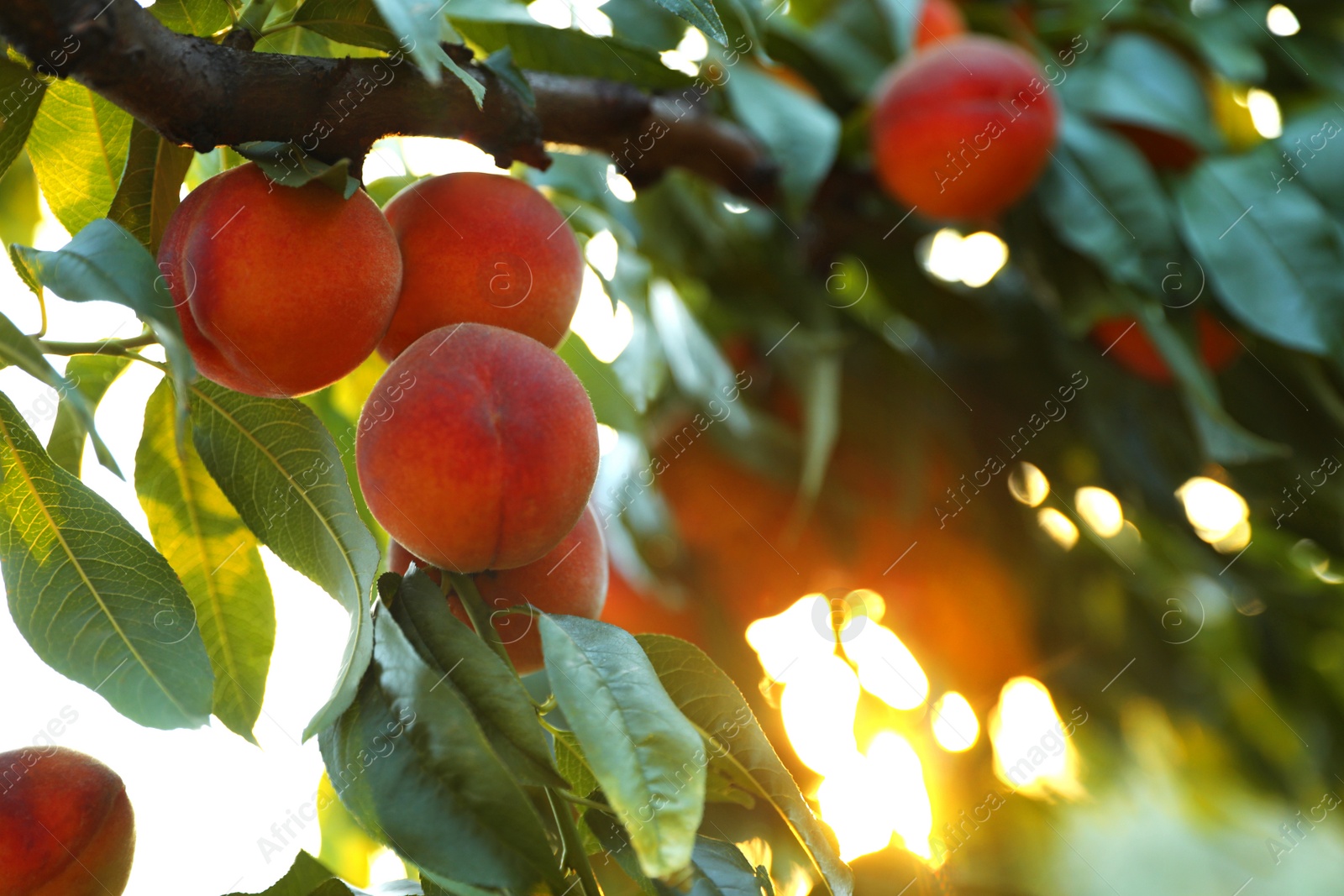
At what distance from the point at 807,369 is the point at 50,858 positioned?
762 millimetres

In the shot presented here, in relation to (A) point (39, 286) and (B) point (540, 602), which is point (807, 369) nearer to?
(B) point (540, 602)

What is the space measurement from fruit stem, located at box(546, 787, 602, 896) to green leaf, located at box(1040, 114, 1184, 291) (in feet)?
2.48

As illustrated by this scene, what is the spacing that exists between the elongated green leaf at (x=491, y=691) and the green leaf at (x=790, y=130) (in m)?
0.57

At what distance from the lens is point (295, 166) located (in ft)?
1.47

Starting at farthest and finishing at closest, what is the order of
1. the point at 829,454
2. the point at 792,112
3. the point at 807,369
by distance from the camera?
the point at 829,454 < the point at 807,369 < the point at 792,112

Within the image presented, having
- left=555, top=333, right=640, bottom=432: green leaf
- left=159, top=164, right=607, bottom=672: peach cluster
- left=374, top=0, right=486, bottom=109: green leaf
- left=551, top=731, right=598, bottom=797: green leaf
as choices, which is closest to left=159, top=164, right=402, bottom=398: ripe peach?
left=159, top=164, right=607, bottom=672: peach cluster

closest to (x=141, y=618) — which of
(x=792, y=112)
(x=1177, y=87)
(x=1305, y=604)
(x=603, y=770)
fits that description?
(x=603, y=770)

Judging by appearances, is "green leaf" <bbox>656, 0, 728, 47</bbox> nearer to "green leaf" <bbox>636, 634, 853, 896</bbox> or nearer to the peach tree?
the peach tree

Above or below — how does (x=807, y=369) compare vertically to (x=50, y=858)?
above

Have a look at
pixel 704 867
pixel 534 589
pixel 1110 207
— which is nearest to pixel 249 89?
pixel 534 589

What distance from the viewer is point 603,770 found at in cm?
36

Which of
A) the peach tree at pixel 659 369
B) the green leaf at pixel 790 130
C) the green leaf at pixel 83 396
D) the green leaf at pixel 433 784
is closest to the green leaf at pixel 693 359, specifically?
the peach tree at pixel 659 369

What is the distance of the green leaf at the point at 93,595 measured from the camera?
1.45 feet

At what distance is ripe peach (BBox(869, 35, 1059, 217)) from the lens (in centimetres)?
95
